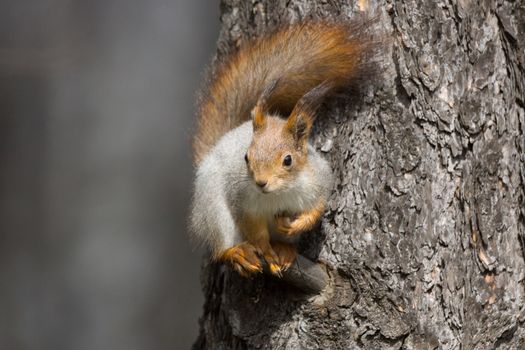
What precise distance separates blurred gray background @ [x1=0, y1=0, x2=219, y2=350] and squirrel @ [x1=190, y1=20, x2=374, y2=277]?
199 centimetres

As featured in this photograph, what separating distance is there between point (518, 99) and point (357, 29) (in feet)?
1.26

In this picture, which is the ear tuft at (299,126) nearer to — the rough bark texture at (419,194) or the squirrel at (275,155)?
the squirrel at (275,155)

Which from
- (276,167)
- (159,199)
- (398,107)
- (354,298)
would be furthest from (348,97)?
(159,199)

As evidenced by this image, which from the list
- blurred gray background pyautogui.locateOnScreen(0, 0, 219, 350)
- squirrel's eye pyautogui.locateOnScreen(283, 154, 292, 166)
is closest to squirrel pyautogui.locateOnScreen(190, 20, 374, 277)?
squirrel's eye pyautogui.locateOnScreen(283, 154, 292, 166)

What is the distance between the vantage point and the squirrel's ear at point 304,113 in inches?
63.8

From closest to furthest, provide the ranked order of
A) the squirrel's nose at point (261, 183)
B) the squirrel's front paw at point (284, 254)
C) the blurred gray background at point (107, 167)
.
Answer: the squirrel's nose at point (261, 183) < the squirrel's front paw at point (284, 254) < the blurred gray background at point (107, 167)

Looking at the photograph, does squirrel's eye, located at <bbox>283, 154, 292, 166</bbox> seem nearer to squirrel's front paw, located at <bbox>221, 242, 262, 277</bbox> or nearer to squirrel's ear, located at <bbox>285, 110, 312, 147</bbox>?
squirrel's ear, located at <bbox>285, 110, 312, 147</bbox>

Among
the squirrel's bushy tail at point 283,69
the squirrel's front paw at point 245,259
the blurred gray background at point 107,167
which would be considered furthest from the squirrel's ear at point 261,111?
the blurred gray background at point 107,167

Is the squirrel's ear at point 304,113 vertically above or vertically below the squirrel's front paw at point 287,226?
above

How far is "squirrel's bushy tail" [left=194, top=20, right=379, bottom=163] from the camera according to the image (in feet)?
5.68

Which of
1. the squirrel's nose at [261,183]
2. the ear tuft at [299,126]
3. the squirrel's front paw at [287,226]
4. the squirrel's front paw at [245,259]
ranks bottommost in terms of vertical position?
the squirrel's front paw at [245,259]

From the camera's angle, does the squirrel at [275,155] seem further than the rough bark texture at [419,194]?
No

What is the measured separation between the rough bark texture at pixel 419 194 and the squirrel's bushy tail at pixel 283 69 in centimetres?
5

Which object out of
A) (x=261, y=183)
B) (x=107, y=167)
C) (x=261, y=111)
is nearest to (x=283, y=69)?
(x=261, y=111)
